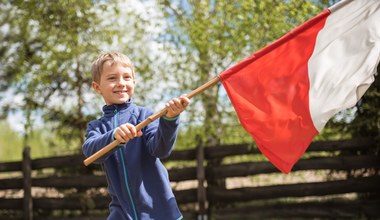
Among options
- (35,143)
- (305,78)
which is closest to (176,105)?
(305,78)

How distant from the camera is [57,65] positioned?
346 inches

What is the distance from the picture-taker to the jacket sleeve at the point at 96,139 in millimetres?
A: 3081

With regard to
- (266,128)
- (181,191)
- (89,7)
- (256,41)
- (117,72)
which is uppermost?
(89,7)

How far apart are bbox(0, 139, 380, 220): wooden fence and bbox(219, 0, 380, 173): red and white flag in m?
4.84

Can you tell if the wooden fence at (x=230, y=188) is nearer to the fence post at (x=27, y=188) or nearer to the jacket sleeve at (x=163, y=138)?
the fence post at (x=27, y=188)

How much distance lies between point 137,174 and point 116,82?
546mm

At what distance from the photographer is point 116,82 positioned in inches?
127

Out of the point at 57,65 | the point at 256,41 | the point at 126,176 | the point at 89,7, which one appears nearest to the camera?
the point at 126,176

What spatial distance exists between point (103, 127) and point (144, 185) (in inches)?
17.6

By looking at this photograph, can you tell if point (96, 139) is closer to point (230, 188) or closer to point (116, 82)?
point (116, 82)

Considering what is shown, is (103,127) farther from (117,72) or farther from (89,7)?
(89,7)

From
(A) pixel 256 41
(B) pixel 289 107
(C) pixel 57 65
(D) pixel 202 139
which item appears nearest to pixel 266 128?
(B) pixel 289 107

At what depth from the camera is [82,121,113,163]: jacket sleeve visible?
121 inches

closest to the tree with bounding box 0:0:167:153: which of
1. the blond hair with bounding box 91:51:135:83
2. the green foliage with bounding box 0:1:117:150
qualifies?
the green foliage with bounding box 0:1:117:150
